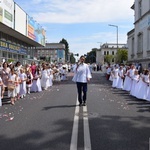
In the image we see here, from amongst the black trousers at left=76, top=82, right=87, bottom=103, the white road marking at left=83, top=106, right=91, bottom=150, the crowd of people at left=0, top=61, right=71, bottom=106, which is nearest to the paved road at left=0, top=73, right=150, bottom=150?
the white road marking at left=83, top=106, right=91, bottom=150

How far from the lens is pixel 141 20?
118ft

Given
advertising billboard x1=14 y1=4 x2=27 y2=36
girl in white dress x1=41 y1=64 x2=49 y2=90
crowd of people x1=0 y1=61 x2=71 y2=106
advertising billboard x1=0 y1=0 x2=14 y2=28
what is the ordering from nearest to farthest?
crowd of people x1=0 y1=61 x2=71 y2=106, girl in white dress x1=41 y1=64 x2=49 y2=90, advertising billboard x1=0 y1=0 x2=14 y2=28, advertising billboard x1=14 y1=4 x2=27 y2=36

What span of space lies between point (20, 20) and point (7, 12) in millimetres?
5778

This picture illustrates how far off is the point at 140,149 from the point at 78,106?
17.4ft

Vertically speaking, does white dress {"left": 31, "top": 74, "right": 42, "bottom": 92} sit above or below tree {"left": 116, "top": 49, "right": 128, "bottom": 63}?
below

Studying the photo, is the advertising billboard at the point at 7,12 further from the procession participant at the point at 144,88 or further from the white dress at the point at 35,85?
the procession participant at the point at 144,88

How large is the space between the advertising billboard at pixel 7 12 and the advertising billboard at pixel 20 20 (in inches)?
68.5

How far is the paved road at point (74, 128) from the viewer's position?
5.82m

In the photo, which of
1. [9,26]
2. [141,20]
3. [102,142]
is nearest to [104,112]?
[102,142]

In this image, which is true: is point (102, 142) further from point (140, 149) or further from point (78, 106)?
point (78, 106)

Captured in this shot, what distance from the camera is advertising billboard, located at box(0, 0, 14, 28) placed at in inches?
983

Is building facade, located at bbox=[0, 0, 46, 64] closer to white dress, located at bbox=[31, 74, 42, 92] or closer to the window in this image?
white dress, located at bbox=[31, 74, 42, 92]

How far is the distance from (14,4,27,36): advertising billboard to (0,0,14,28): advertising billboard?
1.74 m

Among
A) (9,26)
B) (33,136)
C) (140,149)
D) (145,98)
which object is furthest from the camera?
(9,26)
